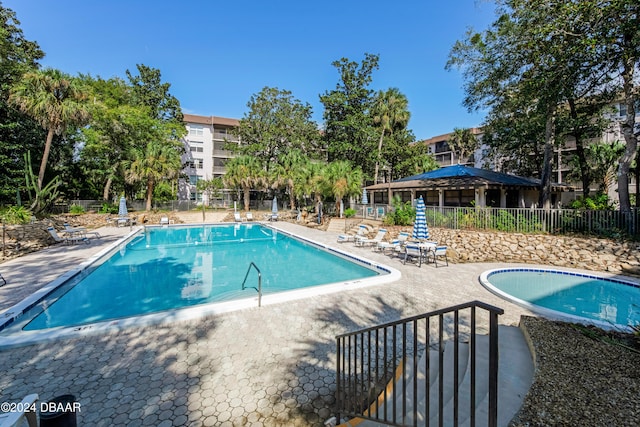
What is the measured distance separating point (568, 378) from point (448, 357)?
1.28 metres

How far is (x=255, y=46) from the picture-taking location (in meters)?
18.3

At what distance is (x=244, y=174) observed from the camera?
101ft

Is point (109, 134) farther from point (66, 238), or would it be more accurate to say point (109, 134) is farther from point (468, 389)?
point (468, 389)

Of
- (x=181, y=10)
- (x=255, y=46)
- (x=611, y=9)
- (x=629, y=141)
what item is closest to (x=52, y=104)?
(x=181, y=10)

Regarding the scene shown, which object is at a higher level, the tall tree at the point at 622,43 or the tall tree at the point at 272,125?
the tall tree at the point at 272,125

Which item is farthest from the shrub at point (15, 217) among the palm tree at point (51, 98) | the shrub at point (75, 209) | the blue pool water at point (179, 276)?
the shrub at point (75, 209)

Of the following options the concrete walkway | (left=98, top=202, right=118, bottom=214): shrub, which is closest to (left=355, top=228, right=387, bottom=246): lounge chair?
the concrete walkway

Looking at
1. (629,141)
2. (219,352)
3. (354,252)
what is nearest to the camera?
(219,352)

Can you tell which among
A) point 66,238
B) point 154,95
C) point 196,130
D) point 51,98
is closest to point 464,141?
point 196,130

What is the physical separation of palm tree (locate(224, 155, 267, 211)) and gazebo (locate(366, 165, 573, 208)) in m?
13.3

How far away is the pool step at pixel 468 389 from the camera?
271cm

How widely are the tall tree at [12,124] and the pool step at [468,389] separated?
1071 inches

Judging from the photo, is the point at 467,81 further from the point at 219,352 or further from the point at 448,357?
the point at 219,352

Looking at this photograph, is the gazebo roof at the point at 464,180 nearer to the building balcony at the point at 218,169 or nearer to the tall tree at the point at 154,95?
the tall tree at the point at 154,95
